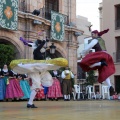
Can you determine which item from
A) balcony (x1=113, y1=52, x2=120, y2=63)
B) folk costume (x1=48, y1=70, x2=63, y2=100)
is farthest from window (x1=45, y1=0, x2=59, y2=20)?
balcony (x1=113, y1=52, x2=120, y2=63)

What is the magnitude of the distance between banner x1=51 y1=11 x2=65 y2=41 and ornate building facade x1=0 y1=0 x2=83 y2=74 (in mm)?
322

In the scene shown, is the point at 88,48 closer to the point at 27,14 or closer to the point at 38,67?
the point at 38,67

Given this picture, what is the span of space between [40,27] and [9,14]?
308 centimetres

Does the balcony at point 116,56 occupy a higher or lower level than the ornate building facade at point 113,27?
lower

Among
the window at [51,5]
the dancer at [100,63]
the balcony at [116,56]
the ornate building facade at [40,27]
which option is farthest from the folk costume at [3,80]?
the balcony at [116,56]

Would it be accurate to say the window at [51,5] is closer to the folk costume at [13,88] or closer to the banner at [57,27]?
the banner at [57,27]

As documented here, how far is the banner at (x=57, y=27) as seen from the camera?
21.3 metres

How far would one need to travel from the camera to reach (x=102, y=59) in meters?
8.21

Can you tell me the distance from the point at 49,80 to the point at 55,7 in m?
15.4

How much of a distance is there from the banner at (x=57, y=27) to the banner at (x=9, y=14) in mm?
3473

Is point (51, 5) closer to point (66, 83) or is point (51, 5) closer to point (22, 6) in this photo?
point (22, 6)

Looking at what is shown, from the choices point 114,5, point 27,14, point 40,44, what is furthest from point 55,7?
point 40,44

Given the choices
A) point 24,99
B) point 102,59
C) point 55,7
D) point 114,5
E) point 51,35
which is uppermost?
point 114,5

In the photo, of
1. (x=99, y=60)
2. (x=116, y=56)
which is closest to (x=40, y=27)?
(x=116, y=56)
